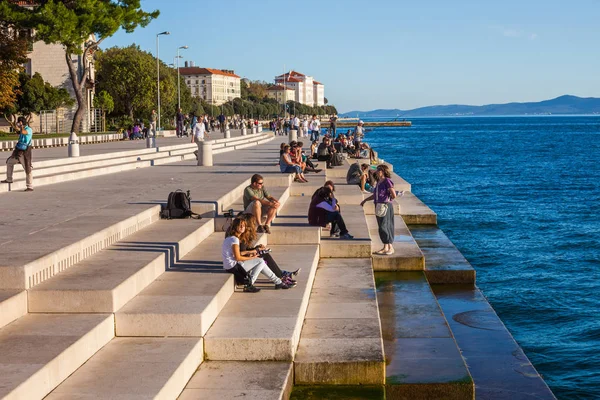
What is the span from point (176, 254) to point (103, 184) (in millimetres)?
9972

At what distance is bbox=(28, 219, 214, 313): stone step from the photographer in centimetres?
794

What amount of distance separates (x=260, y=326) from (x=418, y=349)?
1.97 m

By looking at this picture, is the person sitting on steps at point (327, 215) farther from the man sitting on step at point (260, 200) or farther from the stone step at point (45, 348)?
the stone step at point (45, 348)

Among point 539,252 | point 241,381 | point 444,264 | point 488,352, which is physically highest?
point 241,381

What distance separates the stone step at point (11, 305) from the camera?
7480 mm

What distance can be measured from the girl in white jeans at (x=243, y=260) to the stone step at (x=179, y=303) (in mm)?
203

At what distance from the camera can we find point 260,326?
835 centimetres

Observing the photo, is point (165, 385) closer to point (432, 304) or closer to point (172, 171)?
point (432, 304)

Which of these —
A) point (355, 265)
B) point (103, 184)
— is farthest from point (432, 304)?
point (103, 184)

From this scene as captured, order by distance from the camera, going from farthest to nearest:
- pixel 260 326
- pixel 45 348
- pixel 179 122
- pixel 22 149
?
1. pixel 179 122
2. pixel 22 149
3. pixel 260 326
4. pixel 45 348

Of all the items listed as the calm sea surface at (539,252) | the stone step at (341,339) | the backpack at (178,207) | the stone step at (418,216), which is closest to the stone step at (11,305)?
the stone step at (341,339)

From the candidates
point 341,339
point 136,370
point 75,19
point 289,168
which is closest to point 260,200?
point 341,339

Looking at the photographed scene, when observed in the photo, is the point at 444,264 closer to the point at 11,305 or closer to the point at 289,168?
the point at 289,168

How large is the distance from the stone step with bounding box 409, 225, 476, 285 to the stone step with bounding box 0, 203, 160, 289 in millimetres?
5045
